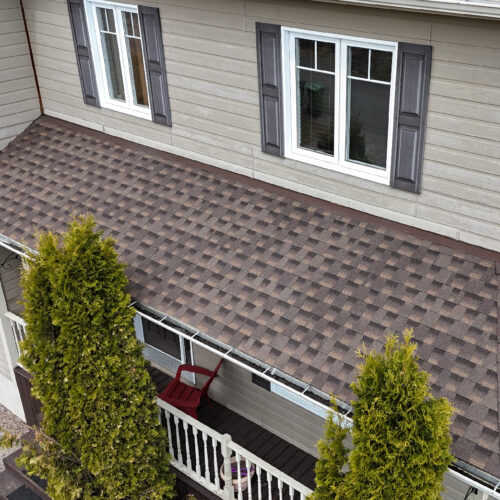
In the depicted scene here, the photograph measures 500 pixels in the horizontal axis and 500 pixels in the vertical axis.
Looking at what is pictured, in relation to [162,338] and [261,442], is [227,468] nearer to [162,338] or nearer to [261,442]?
[261,442]

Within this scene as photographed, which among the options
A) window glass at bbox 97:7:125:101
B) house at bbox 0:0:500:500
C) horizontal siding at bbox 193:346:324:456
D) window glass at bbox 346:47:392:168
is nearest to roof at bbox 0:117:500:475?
house at bbox 0:0:500:500

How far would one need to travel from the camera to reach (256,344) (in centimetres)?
606

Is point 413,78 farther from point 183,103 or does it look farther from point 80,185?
point 80,185

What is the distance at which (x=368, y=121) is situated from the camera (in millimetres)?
6750

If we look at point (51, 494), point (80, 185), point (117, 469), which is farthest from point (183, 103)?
point (51, 494)

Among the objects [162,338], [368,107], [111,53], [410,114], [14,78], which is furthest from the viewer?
[14,78]

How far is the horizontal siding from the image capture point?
8031mm

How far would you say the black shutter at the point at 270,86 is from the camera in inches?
273

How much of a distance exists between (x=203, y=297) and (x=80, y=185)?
294cm

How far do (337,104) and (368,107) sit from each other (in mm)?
353

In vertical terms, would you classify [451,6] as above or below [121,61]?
above

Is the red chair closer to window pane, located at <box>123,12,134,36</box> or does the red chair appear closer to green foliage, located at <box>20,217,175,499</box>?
green foliage, located at <box>20,217,175,499</box>

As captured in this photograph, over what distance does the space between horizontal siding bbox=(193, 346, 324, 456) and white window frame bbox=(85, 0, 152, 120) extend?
352 cm

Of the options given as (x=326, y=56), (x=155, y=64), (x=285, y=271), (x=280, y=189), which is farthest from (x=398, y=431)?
(x=155, y=64)
